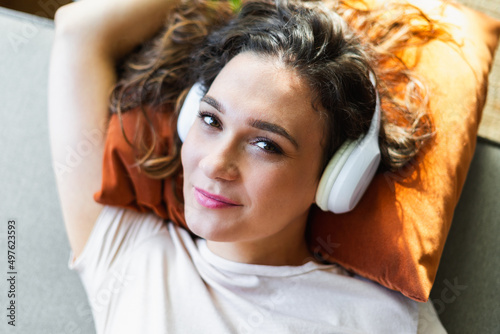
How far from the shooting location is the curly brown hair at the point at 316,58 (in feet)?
3.23

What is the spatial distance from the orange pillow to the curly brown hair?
0.13 feet

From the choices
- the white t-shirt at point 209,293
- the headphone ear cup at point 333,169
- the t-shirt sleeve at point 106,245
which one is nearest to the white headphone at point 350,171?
the headphone ear cup at point 333,169

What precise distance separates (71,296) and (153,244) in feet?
0.98

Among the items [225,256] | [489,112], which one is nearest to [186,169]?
[225,256]

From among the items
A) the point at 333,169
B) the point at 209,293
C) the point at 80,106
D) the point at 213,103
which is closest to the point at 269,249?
the point at 209,293

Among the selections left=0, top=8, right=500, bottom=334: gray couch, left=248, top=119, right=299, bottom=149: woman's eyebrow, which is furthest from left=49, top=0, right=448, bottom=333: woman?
left=0, top=8, right=500, bottom=334: gray couch

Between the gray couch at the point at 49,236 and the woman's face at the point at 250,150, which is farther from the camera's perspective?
the gray couch at the point at 49,236

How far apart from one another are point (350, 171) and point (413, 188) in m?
0.20

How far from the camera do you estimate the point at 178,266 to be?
3.80ft

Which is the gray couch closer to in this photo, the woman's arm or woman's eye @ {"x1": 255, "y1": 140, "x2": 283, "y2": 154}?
the woman's arm

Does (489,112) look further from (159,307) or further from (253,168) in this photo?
(159,307)

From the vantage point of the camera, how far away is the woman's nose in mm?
910

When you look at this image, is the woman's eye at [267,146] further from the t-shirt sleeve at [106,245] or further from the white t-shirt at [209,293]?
the t-shirt sleeve at [106,245]

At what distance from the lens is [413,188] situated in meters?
1.08
